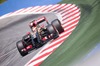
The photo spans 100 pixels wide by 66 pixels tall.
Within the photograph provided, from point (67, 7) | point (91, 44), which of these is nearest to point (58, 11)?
point (67, 7)

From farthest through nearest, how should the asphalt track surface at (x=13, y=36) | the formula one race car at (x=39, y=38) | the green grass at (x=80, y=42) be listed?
the asphalt track surface at (x=13, y=36), the formula one race car at (x=39, y=38), the green grass at (x=80, y=42)

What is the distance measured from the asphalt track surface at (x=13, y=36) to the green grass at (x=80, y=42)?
1.43 m

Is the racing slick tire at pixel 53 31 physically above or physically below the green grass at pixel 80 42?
above

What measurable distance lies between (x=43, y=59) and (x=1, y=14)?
341 inches

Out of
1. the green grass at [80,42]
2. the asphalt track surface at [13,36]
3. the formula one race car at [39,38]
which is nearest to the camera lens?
the green grass at [80,42]

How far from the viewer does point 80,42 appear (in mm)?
7977

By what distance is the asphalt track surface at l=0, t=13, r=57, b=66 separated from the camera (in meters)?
9.38

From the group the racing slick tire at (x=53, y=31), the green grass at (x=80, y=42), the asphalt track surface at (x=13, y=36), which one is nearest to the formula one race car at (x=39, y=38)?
the racing slick tire at (x=53, y=31)

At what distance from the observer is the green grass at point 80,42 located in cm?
731

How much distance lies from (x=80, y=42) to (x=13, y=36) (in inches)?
204

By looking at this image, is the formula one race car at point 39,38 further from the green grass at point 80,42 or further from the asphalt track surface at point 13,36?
the green grass at point 80,42

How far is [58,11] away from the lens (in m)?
13.3

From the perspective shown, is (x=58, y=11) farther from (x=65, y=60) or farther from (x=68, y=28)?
(x=65, y=60)

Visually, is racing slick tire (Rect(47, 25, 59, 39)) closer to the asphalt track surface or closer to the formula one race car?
the formula one race car
